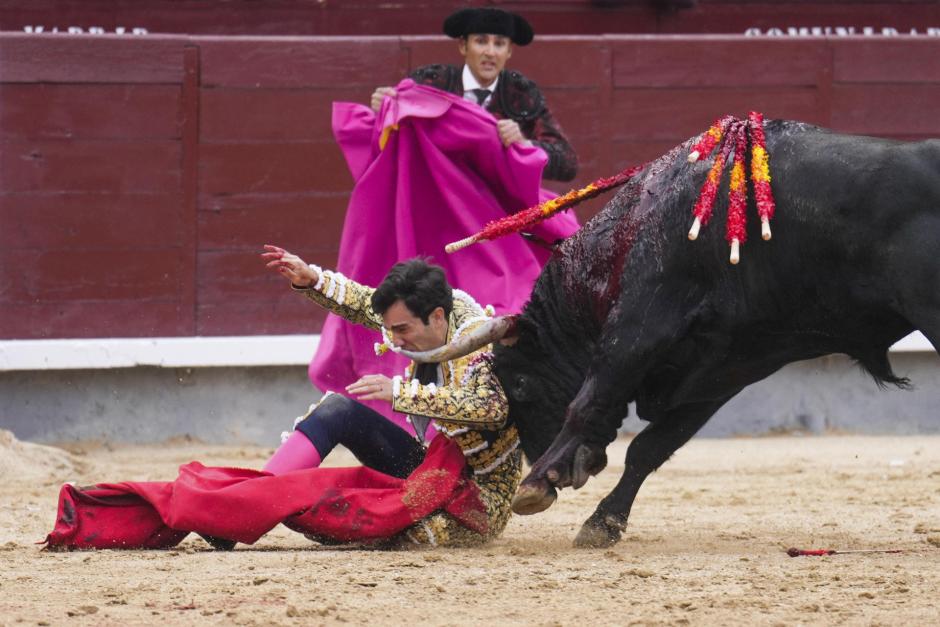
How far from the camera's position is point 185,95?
7.18 meters

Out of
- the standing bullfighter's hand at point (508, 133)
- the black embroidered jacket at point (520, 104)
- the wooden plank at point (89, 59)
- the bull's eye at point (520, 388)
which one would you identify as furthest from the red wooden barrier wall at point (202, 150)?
the bull's eye at point (520, 388)

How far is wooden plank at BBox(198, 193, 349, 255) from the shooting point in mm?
7246

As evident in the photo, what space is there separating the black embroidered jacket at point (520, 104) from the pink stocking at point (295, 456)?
1.55 metres

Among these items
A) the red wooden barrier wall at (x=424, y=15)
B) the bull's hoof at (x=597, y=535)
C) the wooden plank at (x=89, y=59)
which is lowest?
the bull's hoof at (x=597, y=535)

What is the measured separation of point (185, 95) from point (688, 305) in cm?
367

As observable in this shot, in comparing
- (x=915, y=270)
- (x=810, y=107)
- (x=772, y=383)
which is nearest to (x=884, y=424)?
(x=772, y=383)

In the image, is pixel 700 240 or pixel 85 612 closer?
pixel 85 612

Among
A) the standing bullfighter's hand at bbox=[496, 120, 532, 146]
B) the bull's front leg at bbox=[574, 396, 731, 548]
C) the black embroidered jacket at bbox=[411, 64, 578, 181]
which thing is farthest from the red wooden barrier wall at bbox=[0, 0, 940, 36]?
the bull's front leg at bbox=[574, 396, 731, 548]

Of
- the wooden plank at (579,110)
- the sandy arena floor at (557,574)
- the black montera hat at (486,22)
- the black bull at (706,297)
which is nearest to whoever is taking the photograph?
the sandy arena floor at (557,574)

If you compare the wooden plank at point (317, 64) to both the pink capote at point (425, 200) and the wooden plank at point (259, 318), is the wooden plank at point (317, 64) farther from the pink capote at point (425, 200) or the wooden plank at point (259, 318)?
the pink capote at point (425, 200)

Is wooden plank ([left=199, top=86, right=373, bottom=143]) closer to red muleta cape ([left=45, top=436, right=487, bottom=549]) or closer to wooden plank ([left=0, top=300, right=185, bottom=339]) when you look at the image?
wooden plank ([left=0, top=300, right=185, bottom=339])

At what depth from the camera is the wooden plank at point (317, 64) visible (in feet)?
23.6

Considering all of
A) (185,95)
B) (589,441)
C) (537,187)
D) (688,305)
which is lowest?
(589,441)

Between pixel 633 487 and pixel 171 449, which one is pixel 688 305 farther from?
pixel 171 449
